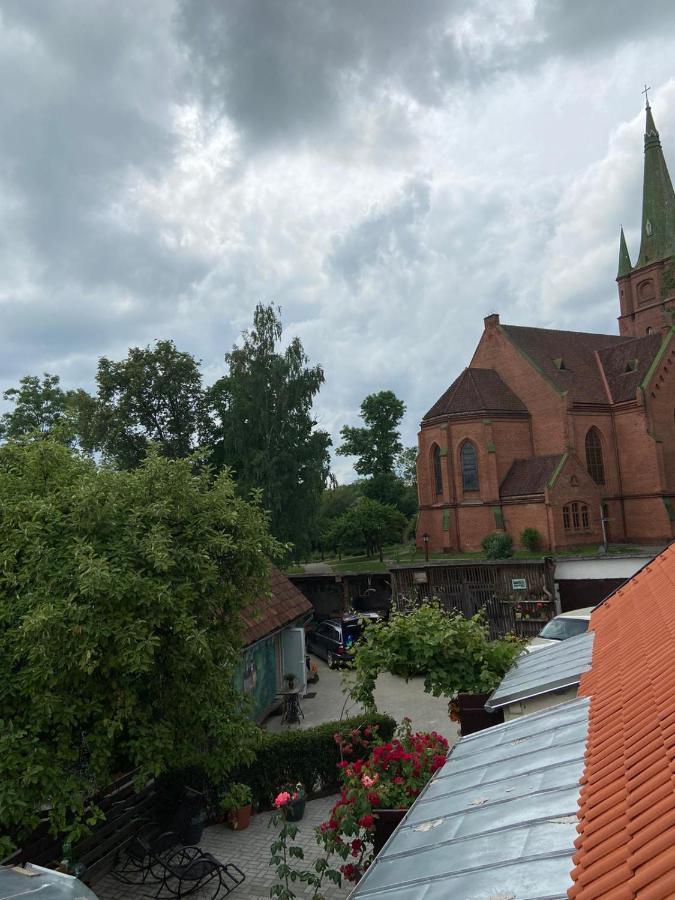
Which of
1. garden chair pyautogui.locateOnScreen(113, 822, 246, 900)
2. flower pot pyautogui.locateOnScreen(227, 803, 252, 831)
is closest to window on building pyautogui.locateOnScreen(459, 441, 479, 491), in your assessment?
flower pot pyautogui.locateOnScreen(227, 803, 252, 831)

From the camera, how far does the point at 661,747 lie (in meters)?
3.02

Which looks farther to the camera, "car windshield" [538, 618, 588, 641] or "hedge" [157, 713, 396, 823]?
"car windshield" [538, 618, 588, 641]

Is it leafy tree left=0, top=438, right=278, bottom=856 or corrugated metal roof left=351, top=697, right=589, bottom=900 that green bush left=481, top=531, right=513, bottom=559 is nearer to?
leafy tree left=0, top=438, right=278, bottom=856

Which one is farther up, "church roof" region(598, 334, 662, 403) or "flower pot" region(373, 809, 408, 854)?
"church roof" region(598, 334, 662, 403)

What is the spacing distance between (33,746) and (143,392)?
99.9 ft

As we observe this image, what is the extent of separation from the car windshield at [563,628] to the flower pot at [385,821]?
30.4 ft

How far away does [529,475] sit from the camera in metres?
36.2

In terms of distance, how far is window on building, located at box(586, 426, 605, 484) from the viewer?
126 ft

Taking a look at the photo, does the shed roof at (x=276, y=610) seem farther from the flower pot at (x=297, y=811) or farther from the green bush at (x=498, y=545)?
the green bush at (x=498, y=545)

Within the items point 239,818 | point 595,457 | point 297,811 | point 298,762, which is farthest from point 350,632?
point 595,457

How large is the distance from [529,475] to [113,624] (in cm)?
3335

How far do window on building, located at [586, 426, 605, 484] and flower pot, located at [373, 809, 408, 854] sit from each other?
35.6 metres

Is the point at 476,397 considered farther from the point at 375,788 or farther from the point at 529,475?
the point at 375,788

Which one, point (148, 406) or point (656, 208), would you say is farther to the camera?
point (656, 208)
